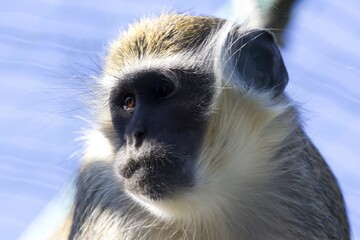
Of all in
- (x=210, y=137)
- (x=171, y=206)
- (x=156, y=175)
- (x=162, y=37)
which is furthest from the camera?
(x=162, y=37)

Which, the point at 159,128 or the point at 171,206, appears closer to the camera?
the point at 159,128

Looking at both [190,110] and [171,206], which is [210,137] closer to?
[190,110]

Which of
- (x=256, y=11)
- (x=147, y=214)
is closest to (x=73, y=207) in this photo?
(x=147, y=214)

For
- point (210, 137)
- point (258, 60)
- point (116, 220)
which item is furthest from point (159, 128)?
point (116, 220)

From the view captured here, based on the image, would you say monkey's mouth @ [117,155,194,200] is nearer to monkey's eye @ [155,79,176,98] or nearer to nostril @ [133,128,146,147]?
nostril @ [133,128,146,147]

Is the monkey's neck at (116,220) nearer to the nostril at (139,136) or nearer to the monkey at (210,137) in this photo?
the monkey at (210,137)

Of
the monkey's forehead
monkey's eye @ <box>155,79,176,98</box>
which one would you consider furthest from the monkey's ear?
monkey's eye @ <box>155,79,176,98</box>

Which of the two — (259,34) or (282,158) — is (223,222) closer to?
(282,158)
